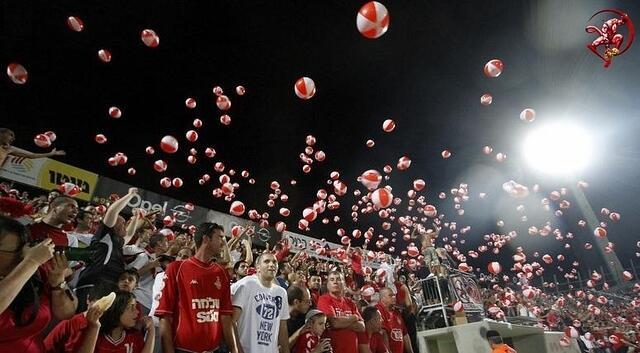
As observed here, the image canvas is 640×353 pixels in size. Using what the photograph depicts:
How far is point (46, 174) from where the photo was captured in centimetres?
1041

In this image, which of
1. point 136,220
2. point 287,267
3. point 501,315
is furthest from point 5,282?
point 501,315

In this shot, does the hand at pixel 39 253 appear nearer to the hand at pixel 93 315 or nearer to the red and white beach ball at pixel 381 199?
the hand at pixel 93 315

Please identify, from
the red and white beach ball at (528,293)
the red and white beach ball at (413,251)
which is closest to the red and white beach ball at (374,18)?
the red and white beach ball at (413,251)

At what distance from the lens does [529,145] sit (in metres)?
15.7

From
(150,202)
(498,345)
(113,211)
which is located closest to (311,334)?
(113,211)

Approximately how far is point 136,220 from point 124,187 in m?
7.38

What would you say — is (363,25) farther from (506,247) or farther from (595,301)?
(506,247)

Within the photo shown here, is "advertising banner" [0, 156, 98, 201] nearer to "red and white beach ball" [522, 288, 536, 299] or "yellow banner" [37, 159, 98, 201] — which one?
"yellow banner" [37, 159, 98, 201]

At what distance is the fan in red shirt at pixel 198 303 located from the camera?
9.83 ft

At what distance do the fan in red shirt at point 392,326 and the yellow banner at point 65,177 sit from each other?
894cm

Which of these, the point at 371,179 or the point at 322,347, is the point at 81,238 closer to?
the point at 322,347

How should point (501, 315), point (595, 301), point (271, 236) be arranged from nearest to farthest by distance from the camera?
point (501, 315) → point (271, 236) → point (595, 301)

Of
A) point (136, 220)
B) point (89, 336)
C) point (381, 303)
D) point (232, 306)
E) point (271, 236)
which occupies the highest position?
point (271, 236)

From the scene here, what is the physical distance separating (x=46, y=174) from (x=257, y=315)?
9.56 m
